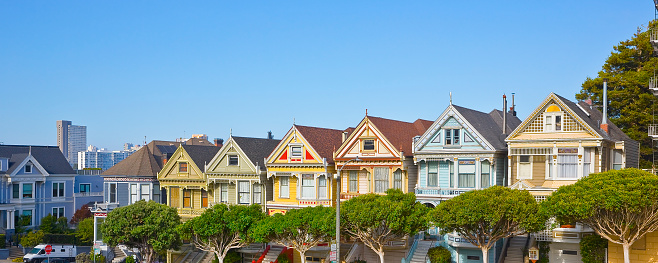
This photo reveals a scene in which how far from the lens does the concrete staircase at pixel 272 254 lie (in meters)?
50.5

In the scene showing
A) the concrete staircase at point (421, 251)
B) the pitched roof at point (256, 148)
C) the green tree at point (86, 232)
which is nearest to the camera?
the concrete staircase at point (421, 251)

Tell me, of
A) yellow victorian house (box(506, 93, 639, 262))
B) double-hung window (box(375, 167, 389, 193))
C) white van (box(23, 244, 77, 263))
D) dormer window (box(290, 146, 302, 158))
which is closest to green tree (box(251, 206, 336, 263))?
double-hung window (box(375, 167, 389, 193))

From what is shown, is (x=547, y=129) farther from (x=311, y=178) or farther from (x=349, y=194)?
(x=311, y=178)

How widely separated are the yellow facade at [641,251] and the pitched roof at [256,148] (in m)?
25.7

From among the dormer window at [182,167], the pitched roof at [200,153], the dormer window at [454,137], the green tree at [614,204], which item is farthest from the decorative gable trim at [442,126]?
the dormer window at [182,167]

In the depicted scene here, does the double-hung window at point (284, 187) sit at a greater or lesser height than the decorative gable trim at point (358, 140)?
lesser

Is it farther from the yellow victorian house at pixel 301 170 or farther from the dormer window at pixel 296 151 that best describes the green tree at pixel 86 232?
the dormer window at pixel 296 151

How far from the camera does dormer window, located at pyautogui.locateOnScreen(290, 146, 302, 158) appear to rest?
51031 mm

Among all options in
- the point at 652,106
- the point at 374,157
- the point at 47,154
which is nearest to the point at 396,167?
the point at 374,157

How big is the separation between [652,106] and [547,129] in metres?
14.8

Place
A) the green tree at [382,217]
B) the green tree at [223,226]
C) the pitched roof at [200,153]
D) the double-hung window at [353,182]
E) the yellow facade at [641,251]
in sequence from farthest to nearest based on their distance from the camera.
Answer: the pitched roof at [200,153]
the double-hung window at [353,182]
the green tree at [223,226]
the green tree at [382,217]
the yellow facade at [641,251]

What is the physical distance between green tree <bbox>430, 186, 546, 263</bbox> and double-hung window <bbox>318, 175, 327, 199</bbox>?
1228 cm

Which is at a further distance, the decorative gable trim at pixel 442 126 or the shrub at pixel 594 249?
the decorative gable trim at pixel 442 126

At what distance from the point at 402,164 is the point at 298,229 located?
330 inches
